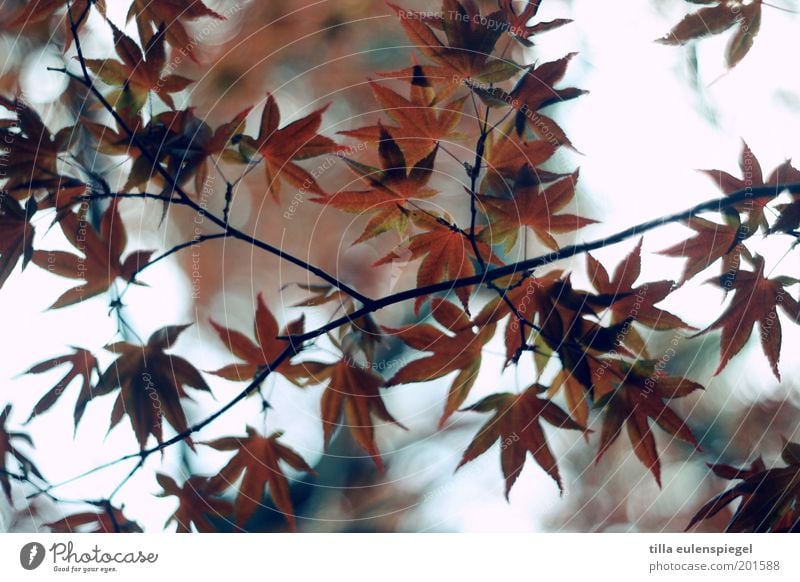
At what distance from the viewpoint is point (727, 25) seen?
1.53 feet

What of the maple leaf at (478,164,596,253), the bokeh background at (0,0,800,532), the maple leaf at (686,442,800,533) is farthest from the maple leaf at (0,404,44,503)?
the maple leaf at (686,442,800,533)

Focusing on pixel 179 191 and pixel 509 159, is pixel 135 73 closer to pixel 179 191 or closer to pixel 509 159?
pixel 179 191

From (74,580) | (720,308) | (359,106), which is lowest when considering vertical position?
(74,580)

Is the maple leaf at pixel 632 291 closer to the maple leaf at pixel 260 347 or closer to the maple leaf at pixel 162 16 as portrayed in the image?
the maple leaf at pixel 260 347

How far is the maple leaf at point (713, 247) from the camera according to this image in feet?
1.52

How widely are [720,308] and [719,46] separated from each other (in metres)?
0.19

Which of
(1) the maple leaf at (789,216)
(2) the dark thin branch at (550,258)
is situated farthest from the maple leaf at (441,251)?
(1) the maple leaf at (789,216)

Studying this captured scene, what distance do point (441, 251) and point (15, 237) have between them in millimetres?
290

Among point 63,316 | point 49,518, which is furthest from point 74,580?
point 63,316

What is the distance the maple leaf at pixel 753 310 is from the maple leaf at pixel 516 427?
13 cm

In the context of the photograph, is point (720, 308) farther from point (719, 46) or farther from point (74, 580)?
point (74, 580)

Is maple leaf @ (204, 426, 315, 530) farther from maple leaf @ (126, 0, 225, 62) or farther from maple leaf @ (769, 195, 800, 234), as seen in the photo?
maple leaf @ (769, 195, 800, 234)

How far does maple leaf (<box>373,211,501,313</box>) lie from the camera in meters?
0.43

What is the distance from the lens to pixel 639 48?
476 mm
